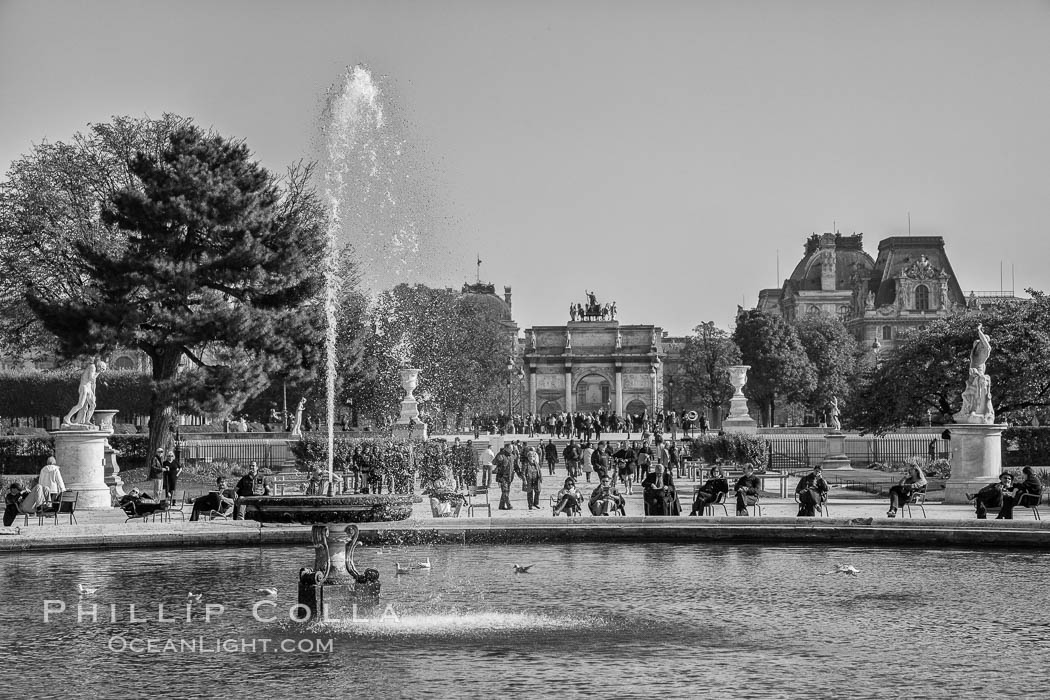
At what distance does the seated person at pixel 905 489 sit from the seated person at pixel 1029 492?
6.21 ft

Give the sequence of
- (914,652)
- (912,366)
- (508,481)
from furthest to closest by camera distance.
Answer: (912,366)
(508,481)
(914,652)

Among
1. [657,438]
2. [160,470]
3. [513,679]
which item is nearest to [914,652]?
[513,679]

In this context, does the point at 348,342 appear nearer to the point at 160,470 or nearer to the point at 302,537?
the point at 160,470

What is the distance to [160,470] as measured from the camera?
36062mm

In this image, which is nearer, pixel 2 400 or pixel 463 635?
pixel 463 635

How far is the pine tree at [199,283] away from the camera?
37.3 m

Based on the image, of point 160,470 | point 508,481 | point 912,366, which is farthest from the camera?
point 912,366

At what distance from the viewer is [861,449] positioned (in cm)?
5334

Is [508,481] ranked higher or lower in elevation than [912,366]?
lower

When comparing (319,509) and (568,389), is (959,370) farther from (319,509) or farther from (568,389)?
(568,389)

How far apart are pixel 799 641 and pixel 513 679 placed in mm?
3101

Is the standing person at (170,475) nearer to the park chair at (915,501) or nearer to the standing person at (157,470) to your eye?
the standing person at (157,470)

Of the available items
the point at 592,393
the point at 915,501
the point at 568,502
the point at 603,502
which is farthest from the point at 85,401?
the point at 592,393

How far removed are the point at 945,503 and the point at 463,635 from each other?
17153 millimetres
